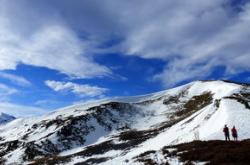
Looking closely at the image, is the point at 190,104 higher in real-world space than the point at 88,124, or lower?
higher

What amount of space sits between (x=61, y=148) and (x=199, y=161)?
6750 centimetres

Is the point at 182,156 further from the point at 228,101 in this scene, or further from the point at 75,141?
the point at 75,141

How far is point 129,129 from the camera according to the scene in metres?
110

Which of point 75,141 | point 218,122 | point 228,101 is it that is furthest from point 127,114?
point 218,122

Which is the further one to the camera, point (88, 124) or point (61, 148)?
point (88, 124)

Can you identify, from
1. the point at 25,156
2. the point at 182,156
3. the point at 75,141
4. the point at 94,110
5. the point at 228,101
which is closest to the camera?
the point at 182,156

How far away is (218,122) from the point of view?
54.6 meters

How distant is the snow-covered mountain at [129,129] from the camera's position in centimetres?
5875

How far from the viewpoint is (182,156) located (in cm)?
3556

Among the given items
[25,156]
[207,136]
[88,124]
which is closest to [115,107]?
[88,124]

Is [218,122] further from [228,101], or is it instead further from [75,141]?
[75,141]

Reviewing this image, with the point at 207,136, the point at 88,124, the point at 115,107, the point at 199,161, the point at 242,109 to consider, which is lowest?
the point at 199,161

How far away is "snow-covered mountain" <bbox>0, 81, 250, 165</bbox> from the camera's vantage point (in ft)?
193

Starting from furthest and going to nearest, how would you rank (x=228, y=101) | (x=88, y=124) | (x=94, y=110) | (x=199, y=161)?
(x=94, y=110)
(x=88, y=124)
(x=228, y=101)
(x=199, y=161)
